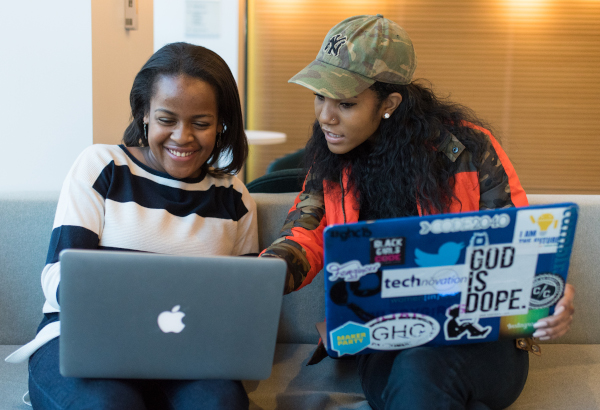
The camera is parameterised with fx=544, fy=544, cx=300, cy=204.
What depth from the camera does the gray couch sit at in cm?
124

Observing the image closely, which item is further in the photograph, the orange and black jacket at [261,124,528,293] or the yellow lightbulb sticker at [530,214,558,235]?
the orange and black jacket at [261,124,528,293]

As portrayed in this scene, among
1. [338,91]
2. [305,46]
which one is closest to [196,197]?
[338,91]

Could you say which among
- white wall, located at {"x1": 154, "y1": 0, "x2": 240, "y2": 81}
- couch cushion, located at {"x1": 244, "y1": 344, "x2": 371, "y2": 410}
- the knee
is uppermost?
white wall, located at {"x1": 154, "y1": 0, "x2": 240, "y2": 81}

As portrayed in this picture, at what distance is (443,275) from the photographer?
0.91 m

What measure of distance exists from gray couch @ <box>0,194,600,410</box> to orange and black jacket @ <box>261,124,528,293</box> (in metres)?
0.22

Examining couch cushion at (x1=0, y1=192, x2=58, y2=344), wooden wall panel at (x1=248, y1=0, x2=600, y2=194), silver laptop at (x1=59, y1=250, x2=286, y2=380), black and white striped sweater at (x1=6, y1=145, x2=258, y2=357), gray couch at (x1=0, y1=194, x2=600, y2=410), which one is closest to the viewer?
silver laptop at (x1=59, y1=250, x2=286, y2=380)

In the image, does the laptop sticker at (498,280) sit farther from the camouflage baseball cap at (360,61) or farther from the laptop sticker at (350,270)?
Answer: the camouflage baseball cap at (360,61)

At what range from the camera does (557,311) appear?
993mm

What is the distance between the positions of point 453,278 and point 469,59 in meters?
3.36

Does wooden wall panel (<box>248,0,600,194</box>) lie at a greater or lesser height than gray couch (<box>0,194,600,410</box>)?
greater

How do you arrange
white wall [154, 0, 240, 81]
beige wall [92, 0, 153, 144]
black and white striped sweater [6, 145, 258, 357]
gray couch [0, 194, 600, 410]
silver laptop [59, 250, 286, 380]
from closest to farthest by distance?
silver laptop [59, 250, 286, 380] → black and white striped sweater [6, 145, 258, 357] → gray couch [0, 194, 600, 410] → beige wall [92, 0, 153, 144] → white wall [154, 0, 240, 81]

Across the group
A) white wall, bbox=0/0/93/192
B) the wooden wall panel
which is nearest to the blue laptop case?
white wall, bbox=0/0/93/192

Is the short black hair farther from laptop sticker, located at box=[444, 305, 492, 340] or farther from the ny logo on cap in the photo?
laptop sticker, located at box=[444, 305, 492, 340]

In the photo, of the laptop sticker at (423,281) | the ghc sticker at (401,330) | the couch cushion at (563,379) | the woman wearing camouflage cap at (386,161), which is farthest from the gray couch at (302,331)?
the laptop sticker at (423,281)
